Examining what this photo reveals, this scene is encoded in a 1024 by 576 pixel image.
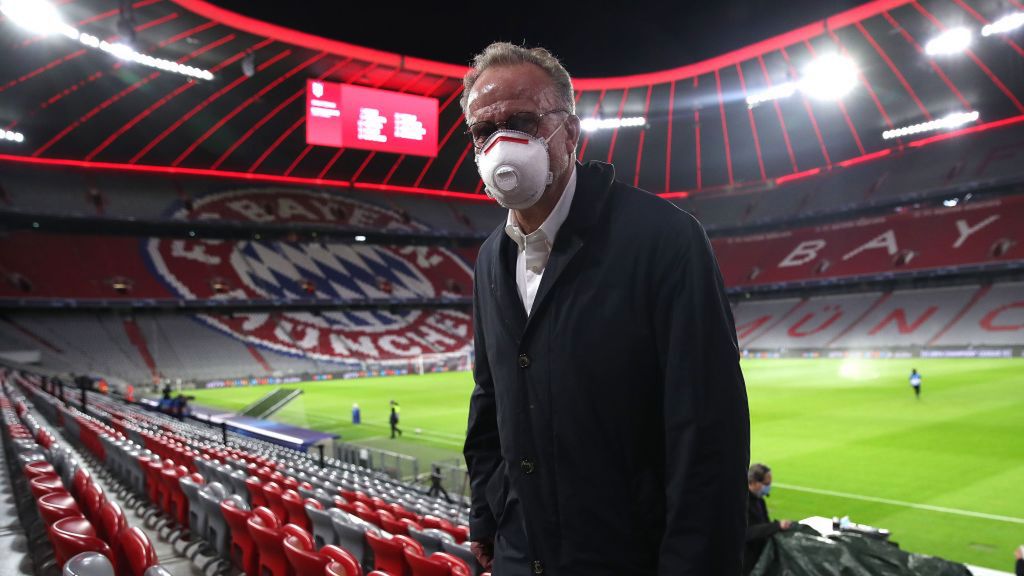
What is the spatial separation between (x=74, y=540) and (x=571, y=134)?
2647 mm

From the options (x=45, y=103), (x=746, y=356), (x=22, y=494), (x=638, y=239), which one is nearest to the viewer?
(x=638, y=239)

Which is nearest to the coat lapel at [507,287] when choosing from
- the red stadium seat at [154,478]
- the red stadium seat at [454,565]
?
the red stadium seat at [454,565]

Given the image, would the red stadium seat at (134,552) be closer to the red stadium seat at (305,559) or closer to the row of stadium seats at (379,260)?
the red stadium seat at (305,559)

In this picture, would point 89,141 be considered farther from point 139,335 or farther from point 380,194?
point 380,194

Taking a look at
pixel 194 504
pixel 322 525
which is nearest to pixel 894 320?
pixel 322 525

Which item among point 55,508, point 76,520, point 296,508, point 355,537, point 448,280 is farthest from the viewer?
point 448,280

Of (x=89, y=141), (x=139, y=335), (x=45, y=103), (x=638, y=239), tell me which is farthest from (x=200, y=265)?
(x=638, y=239)

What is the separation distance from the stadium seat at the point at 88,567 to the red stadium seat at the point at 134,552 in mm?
392

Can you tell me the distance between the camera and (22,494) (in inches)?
204

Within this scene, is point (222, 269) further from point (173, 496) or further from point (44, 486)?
point (44, 486)

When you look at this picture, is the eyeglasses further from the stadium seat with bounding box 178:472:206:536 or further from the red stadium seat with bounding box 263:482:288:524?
the red stadium seat with bounding box 263:482:288:524

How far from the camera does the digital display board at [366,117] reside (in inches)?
1305

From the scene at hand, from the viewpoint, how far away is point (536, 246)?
1833mm

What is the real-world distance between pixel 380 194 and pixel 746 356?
111 ft
